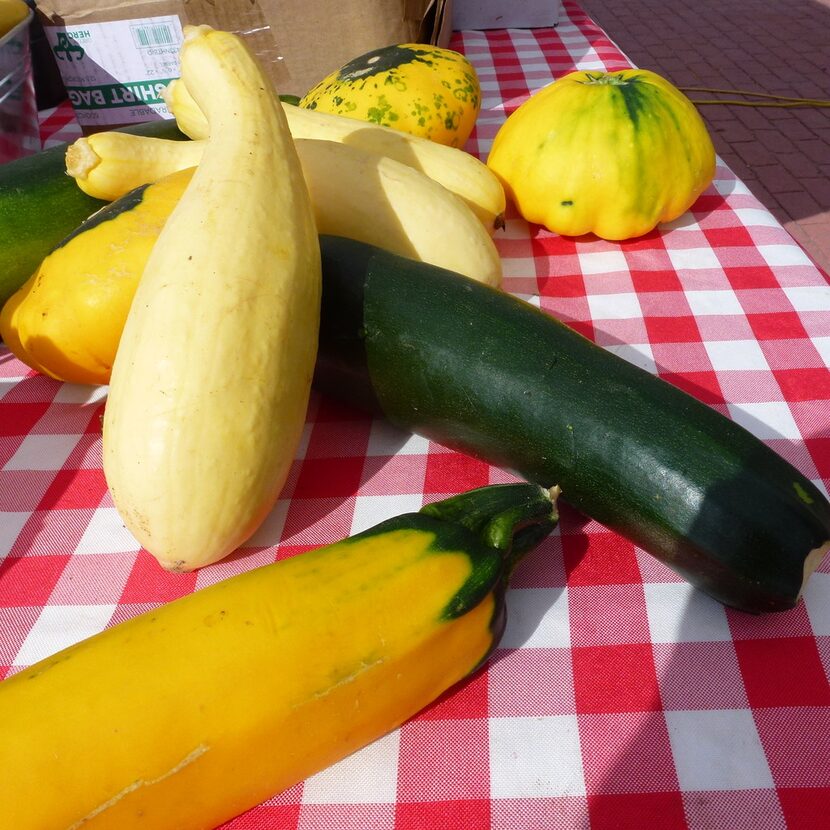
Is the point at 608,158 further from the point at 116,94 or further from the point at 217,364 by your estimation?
the point at 116,94

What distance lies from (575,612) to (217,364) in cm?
44

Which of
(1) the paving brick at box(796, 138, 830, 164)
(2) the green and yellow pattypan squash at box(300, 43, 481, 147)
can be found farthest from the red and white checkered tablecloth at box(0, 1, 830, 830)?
(1) the paving brick at box(796, 138, 830, 164)

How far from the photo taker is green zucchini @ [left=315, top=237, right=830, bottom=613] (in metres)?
0.68

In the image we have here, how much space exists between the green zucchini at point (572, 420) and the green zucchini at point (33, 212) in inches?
17.8

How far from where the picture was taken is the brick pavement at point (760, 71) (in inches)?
128

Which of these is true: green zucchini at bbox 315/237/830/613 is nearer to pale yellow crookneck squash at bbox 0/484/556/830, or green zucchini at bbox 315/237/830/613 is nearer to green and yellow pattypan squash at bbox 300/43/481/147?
pale yellow crookneck squash at bbox 0/484/556/830

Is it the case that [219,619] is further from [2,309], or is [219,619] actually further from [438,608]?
[2,309]

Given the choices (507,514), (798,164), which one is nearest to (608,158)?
(507,514)

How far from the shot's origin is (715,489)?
0.70 m

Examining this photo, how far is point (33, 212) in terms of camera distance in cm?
106

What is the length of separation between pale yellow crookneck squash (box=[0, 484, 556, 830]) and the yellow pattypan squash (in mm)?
436

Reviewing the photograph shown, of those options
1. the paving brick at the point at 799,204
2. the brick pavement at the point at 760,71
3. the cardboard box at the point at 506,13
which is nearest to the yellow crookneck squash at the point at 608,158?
the cardboard box at the point at 506,13

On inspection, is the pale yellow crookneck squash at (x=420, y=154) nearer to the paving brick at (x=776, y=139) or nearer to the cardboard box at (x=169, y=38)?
the cardboard box at (x=169, y=38)

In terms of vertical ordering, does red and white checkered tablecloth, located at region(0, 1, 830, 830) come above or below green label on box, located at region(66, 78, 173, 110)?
below
